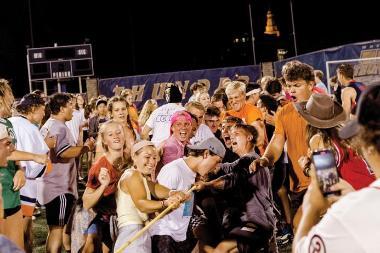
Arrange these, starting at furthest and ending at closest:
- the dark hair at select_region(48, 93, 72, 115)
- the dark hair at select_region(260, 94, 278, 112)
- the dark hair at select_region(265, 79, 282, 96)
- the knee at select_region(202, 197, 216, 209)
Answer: the dark hair at select_region(265, 79, 282, 96) → the dark hair at select_region(260, 94, 278, 112) → the dark hair at select_region(48, 93, 72, 115) → the knee at select_region(202, 197, 216, 209)

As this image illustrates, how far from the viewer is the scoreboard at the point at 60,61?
24.7m

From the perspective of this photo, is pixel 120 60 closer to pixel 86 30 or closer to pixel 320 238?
pixel 86 30

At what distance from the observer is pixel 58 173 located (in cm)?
712

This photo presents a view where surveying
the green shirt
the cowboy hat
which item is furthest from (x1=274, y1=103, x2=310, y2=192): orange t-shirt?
the green shirt

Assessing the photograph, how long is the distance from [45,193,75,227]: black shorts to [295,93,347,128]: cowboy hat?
10.3 ft

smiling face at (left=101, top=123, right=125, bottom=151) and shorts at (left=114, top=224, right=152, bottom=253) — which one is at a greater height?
smiling face at (left=101, top=123, right=125, bottom=151)

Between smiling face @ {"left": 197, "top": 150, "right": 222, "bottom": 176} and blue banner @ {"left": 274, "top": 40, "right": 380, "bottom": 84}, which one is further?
blue banner @ {"left": 274, "top": 40, "right": 380, "bottom": 84}

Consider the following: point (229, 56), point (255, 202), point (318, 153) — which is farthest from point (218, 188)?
point (229, 56)

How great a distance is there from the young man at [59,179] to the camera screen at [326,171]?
17.1ft

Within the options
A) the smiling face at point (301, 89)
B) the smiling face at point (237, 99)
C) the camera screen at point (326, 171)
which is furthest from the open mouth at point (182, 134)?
the camera screen at point (326, 171)

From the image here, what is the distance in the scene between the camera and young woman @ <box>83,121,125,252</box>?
18.1ft

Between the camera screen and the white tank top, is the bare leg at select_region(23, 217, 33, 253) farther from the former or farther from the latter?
the camera screen

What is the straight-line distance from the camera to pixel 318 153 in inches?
86.4

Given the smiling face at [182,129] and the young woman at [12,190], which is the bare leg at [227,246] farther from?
the young woman at [12,190]
